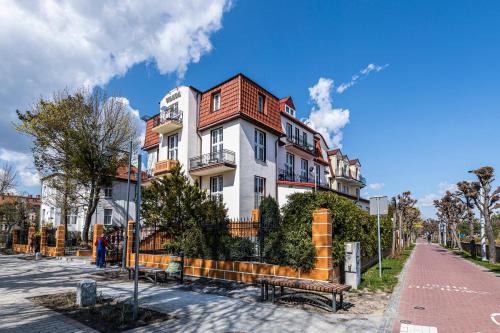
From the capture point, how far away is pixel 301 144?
97.0 ft

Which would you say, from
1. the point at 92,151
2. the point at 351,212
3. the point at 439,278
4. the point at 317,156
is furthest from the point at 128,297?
the point at 317,156

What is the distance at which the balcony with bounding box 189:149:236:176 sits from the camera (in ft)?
68.2

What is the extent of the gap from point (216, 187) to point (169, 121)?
6110 mm

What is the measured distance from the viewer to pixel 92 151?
82.5ft

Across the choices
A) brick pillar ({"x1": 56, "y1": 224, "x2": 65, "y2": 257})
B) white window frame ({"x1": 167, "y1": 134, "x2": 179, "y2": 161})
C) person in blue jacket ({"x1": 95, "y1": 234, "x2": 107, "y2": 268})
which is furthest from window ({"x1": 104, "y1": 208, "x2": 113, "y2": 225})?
person in blue jacket ({"x1": 95, "y1": 234, "x2": 107, "y2": 268})

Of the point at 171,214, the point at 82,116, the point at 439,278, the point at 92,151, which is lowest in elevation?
the point at 439,278

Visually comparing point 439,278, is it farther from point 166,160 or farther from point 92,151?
point 92,151

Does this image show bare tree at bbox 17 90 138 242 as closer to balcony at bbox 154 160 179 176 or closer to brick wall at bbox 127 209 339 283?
balcony at bbox 154 160 179 176

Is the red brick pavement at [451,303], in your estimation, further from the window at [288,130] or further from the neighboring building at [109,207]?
the neighboring building at [109,207]

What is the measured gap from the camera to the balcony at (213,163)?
20.8m

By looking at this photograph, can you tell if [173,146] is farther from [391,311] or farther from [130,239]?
[391,311]

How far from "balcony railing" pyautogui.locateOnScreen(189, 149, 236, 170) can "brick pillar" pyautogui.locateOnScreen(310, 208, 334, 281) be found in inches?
459

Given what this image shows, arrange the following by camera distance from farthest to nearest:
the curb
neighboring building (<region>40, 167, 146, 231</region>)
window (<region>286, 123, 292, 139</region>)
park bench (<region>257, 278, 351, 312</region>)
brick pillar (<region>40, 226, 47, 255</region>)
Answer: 1. neighboring building (<region>40, 167, 146, 231</region>)
2. window (<region>286, 123, 292, 139</region>)
3. brick pillar (<region>40, 226, 47, 255</region>)
4. park bench (<region>257, 278, 351, 312</region>)
5. the curb

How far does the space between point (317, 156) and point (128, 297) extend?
86.9 feet
